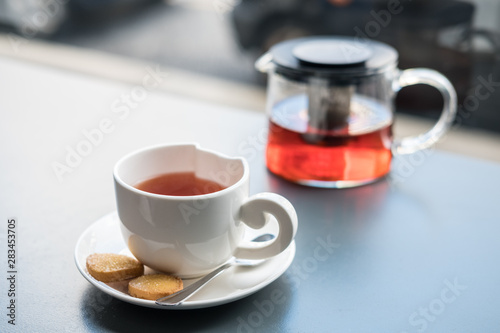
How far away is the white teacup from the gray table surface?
1.9 inches

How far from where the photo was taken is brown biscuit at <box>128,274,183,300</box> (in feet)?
1.83

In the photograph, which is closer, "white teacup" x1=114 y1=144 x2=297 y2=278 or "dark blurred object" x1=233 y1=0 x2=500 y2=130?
"white teacup" x1=114 y1=144 x2=297 y2=278

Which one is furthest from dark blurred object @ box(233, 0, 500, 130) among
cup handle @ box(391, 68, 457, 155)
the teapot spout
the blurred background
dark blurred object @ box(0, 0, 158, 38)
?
the teapot spout

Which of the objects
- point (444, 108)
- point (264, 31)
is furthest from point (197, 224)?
point (264, 31)

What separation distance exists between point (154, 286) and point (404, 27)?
1924mm

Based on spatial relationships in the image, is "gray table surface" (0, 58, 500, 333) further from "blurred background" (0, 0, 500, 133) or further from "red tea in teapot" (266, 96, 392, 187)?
"blurred background" (0, 0, 500, 133)

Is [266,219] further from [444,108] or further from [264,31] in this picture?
[264,31]

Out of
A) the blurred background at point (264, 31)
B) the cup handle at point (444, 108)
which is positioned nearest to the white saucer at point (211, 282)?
the cup handle at point (444, 108)

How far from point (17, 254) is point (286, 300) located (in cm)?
30

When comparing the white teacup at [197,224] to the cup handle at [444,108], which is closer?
the white teacup at [197,224]

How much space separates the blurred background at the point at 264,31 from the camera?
2102mm

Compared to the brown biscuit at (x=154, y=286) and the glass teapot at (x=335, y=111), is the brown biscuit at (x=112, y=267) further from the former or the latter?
the glass teapot at (x=335, y=111)

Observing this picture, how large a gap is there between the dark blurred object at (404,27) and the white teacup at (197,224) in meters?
1.69

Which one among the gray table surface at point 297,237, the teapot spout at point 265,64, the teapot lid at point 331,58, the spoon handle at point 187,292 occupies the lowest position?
the gray table surface at point 297,237
